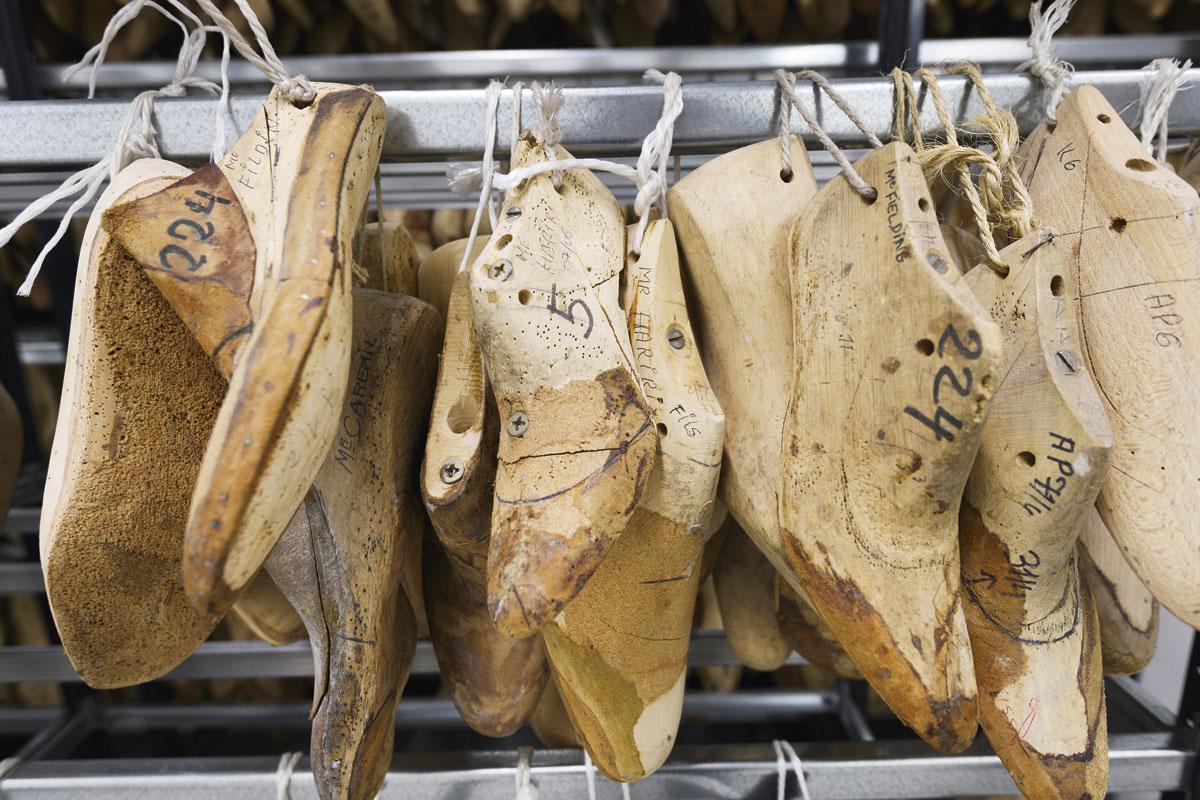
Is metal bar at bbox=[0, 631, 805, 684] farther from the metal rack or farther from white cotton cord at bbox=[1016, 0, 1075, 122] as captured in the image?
white cotton cord at bbox=[1016, 0, 1075, 122]

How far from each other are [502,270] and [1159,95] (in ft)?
1.44

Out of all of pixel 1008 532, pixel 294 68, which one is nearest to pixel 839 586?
pixel 1008 532

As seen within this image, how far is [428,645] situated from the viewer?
860 mm

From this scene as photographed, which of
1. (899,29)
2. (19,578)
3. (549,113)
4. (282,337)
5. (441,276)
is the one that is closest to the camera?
(282,337)

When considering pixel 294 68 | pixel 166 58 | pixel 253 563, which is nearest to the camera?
pixel 253 563

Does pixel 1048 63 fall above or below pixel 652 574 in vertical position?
above

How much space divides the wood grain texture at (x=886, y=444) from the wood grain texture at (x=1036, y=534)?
0.14 feet

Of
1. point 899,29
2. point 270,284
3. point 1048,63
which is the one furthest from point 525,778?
point 899,29

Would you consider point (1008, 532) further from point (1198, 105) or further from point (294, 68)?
point (294, 68)

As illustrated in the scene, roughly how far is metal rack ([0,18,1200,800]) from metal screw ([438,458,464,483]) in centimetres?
20

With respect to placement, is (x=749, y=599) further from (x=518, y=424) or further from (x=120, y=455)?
(x=120, y=455)

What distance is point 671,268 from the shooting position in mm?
377

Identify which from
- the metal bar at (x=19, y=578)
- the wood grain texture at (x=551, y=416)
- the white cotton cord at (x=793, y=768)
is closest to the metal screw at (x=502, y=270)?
the wood grain texture at (x=551, y=416)

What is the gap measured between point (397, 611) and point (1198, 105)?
623 mm
